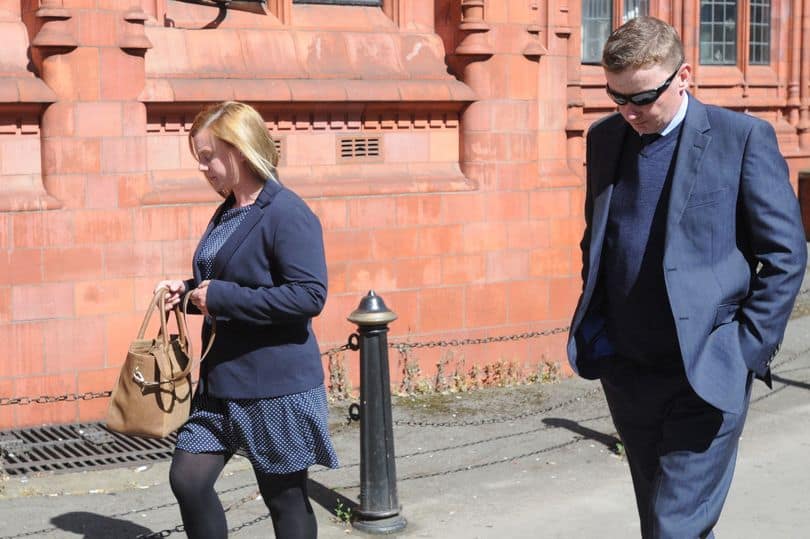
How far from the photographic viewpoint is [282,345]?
15.5 ft

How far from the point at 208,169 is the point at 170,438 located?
4.21 meters

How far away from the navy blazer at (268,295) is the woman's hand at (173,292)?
9.0 inches

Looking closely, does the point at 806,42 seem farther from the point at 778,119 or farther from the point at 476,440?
the point at 476,440

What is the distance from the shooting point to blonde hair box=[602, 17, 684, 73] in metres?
4.01

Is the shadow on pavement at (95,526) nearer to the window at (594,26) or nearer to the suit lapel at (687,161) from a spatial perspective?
the suit lapel at (687,161)

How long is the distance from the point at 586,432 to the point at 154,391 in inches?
177

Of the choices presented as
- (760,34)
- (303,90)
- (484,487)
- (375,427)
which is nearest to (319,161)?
(303,90)

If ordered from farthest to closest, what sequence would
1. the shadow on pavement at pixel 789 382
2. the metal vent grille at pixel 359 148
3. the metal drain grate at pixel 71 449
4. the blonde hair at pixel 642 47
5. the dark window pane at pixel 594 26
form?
1. the dark window pane at pixel 594 26
2. the shadow on pavement at pixel 789 382
3. the metal vent grille at pixel 359 148
4. the metal drain grate at pixel 71 449
5. the blonde hair at pixel 642 47

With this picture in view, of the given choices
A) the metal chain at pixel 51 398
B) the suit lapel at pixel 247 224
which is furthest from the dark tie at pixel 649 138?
the metal chain at pixel 51 398

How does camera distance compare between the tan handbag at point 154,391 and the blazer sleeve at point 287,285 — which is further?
the tan handbag at point 154,391

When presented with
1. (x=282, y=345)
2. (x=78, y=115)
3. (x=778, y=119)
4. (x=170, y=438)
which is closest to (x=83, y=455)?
(x=170, y=438)

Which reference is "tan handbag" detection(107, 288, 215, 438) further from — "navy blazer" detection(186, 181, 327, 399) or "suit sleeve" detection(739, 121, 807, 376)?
"suit sleeve" detection(739, 121, 807, 376)

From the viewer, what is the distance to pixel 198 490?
4.70 metres

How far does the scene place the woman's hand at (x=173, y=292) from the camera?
4913mm
